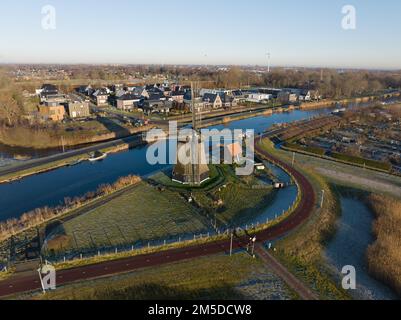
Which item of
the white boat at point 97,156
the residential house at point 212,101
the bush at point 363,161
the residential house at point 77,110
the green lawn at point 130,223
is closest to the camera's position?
the green lawn at point 130,223

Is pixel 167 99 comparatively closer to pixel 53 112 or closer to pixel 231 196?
pixel 53 112

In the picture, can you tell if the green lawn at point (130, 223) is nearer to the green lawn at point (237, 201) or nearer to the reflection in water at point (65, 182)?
the green lawn at point (237, 201)

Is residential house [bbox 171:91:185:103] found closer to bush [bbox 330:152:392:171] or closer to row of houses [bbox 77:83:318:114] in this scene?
row of houses [bbox 77:83:318:114]

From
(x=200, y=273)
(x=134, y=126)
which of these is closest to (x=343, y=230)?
(x=200, y=273)

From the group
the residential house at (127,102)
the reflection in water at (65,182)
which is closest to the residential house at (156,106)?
the residential house at (127,102)
